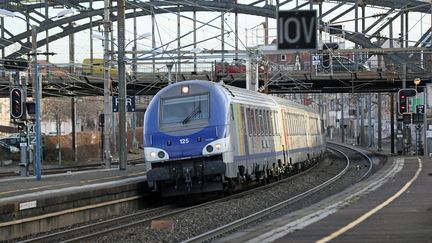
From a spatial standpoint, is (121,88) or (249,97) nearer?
(249,97)

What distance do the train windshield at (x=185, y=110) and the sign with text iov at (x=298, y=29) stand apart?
506cm

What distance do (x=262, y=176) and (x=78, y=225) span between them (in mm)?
9065

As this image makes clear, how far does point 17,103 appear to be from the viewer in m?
26.1

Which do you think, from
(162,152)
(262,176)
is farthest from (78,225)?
(262,176)

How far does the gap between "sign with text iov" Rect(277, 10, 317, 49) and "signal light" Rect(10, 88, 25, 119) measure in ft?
48.2

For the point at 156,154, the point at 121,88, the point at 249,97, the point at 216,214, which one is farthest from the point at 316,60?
the point at 216,214

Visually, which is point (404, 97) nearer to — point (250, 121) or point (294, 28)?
point (250, 121)

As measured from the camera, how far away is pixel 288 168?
94.8 feet

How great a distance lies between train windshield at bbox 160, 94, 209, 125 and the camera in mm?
19000

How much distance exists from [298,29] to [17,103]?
602 inches

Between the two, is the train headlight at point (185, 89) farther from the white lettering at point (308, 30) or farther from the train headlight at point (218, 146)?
the white lettering at point (308, 30)

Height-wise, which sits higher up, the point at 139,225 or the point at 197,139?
the point at 197,139

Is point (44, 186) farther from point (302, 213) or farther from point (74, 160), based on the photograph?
point (74, 160)

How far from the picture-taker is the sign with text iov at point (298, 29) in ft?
46.7
